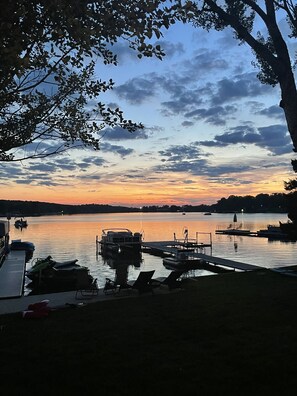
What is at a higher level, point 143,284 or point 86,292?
point 143,284

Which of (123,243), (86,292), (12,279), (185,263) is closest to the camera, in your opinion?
(86,292)

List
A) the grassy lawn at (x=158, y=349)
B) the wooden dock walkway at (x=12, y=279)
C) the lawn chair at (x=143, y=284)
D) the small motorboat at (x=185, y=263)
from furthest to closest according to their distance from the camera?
the small motorboat at (x=185, y=263) < the wooden dock walkway at (x=12, y=279) < the lawn chair at (x=143, y=284) < the grassy lawn at (x=158, y=349)

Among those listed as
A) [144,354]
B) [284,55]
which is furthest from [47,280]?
[284,55]

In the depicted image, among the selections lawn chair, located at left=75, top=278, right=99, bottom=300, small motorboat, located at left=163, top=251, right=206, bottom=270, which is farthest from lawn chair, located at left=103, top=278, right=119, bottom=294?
small motorboat, located at left=163, top=251, right=206, bottom=270

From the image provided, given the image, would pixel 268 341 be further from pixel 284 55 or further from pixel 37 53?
pixel 37 53

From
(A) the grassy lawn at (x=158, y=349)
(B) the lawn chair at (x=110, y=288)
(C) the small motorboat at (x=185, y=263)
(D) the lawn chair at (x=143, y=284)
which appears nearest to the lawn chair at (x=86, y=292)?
(B) the lawn chair at (x=110, y=288)

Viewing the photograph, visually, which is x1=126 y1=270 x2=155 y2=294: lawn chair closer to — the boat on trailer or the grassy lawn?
the grassy lawn

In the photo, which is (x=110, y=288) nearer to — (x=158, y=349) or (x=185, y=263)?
(x=158, y=349)

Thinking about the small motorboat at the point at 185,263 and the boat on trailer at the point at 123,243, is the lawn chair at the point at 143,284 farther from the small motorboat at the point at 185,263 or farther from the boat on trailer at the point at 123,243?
the boat on trailer at the point at 123,243

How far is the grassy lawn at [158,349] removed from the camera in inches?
243

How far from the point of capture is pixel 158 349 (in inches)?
314

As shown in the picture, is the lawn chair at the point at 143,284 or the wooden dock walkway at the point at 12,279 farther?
the wooden dock walkway at the point at 12,279

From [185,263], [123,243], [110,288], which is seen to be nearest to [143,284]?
[110,288]

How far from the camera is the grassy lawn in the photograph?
6168mm
